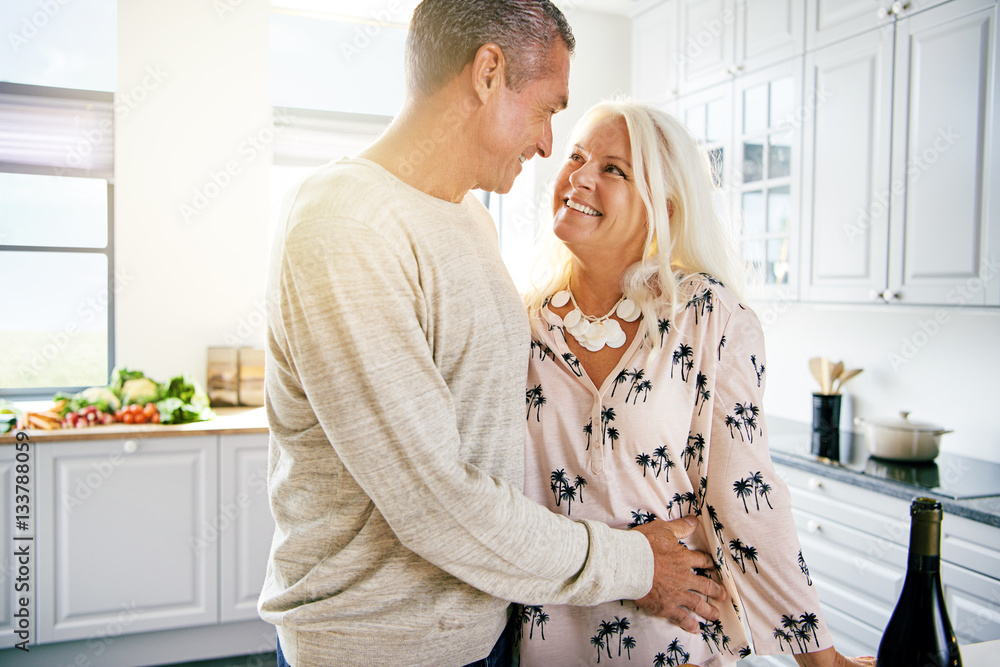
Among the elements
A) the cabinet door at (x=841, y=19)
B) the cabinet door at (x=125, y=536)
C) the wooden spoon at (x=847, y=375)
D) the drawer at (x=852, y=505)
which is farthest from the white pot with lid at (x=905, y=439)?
the cabinet door at (x=125, y=536)

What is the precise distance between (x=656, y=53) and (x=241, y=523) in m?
2.95

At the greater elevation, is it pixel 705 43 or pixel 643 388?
pixel 705 43

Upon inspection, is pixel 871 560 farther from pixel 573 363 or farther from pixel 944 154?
pixel 573 363

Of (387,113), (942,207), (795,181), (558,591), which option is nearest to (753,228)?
(795,181)

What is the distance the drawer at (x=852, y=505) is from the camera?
7.21 ft

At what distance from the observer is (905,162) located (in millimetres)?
2312

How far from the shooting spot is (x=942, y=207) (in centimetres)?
221

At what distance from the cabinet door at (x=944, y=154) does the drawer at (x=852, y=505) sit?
0.65 m

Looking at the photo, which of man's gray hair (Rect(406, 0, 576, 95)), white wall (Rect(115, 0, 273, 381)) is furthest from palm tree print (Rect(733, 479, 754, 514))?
white wall (Rect(115, 0, 273, 381))

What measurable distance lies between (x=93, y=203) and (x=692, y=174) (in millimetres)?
3118

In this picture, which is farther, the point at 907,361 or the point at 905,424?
the point at 907,361
